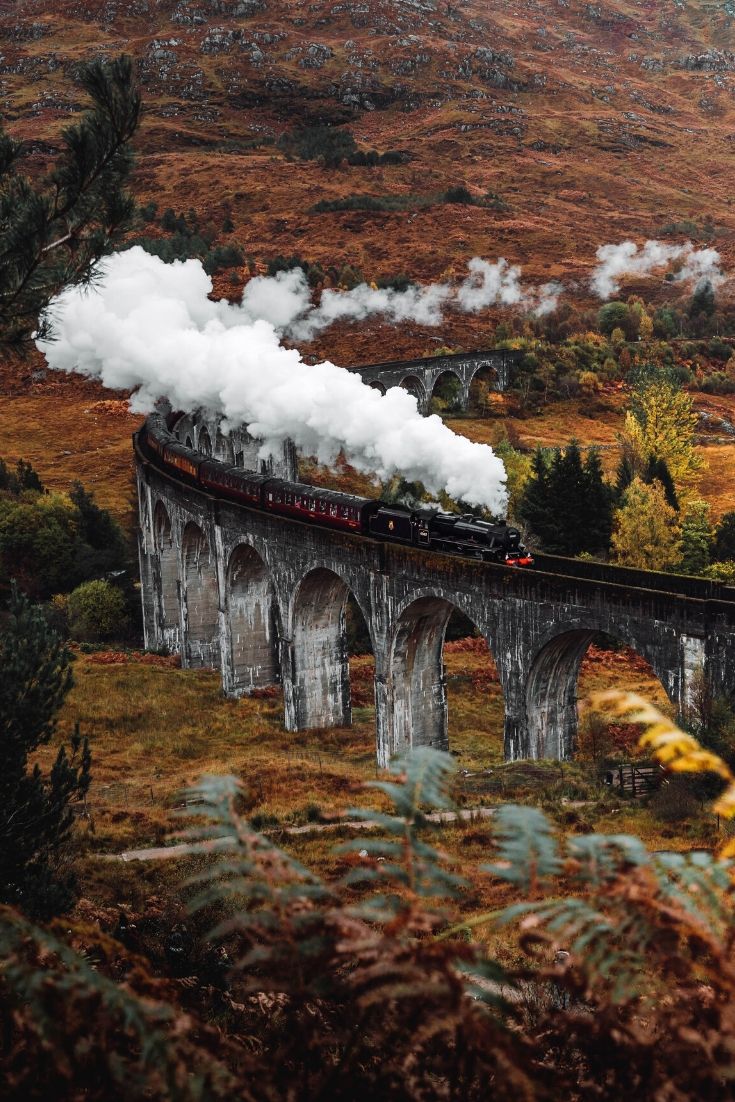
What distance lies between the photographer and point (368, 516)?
32.2 meters

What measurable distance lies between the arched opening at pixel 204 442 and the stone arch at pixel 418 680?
137ft

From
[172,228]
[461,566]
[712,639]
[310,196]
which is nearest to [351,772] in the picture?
[461,566]

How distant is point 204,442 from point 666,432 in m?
32.2

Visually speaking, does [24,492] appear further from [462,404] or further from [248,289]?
[248,289]

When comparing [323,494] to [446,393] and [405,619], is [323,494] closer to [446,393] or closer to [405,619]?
[405,619]

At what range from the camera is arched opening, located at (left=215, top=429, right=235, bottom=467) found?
68.0 metres

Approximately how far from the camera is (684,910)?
4473mm

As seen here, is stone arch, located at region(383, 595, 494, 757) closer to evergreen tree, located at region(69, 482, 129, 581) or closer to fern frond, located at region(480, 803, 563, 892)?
fern frond, located at region(480, 803, 563, 892)

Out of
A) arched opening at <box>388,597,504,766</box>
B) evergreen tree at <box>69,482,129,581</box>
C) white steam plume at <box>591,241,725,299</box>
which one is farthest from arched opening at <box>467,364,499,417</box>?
arched opening at <box>388,597,504,766</box>

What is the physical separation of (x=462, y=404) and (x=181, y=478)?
2126 inches

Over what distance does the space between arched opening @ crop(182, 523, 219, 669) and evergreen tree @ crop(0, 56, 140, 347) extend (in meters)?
34.3

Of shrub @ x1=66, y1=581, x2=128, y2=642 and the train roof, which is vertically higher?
the train roof

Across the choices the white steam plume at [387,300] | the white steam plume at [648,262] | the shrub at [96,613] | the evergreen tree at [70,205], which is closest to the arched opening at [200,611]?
the shrub at [96,613]

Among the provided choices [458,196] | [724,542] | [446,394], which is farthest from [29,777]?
[458,196]
